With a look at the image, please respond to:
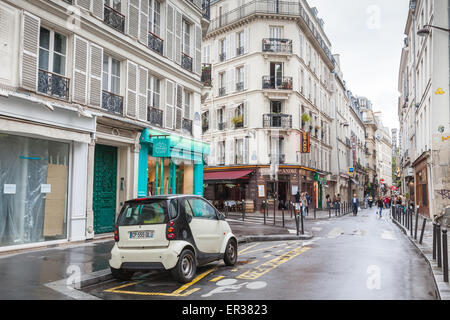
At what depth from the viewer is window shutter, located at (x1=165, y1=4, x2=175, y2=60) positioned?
593 inches

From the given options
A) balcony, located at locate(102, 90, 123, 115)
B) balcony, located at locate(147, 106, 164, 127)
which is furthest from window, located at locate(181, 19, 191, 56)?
balcony, located at locate(102, 90, 123, 115)

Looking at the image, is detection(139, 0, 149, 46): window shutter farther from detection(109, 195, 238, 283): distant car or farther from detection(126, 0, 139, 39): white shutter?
detection(109, 195, 238, 283): distant car

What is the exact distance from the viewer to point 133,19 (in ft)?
43.3

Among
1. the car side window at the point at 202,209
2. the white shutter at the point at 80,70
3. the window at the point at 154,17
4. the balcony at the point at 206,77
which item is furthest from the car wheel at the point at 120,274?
the balcony at the point at 206,77

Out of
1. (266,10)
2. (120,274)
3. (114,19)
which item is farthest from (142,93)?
(266,10)

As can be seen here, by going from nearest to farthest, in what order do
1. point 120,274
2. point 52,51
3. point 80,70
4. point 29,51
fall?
point 120,274 → point 29,51 → point 52,51 → point 80,70

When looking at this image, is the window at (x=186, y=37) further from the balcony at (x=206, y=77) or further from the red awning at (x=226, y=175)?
the red awning at (x=226, y=175)

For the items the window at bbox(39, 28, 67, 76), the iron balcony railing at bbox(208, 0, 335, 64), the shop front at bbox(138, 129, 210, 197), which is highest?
the iron balcony railing at bbox(208, 0, 335, 64)

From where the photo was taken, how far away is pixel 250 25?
31.5 m

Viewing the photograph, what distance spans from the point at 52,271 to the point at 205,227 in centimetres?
281

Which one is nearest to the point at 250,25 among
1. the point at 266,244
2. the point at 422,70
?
the point at 422,70

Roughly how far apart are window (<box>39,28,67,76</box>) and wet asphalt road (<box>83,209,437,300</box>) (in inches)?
249

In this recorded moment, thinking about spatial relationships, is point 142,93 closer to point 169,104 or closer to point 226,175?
point 169,104

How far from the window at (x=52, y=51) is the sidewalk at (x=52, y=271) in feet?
15.4
